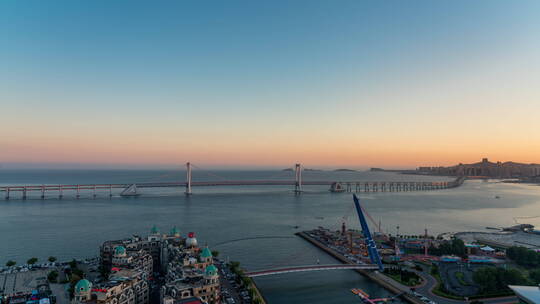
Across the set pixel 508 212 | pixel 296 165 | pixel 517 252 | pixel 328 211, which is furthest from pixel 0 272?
pixel 296 165

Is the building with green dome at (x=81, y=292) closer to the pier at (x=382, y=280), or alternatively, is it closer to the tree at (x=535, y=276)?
the pier at (x=382, y=280)

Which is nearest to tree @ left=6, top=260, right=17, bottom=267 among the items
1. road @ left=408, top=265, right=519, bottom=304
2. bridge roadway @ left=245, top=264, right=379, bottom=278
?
bridge roadway @ left=245, top=264, right=379, bottom=278

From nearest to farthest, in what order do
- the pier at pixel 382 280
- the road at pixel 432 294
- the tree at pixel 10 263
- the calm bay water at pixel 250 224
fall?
the road at pixel 432 294
the pier at pixel 382 280
the calm bay water at pixel 250 224
the tree at pixel 10 263

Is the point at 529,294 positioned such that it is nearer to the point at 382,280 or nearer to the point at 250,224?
the point at 382,280

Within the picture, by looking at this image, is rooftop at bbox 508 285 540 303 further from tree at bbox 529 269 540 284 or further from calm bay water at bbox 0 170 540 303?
calm bay water at bbox 0 170 540 303

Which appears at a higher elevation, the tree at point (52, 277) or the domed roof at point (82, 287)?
the domed roof at point (82, 287)

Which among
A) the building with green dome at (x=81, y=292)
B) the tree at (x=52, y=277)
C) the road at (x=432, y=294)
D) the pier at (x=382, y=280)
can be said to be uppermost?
the building with green dome at (x=81, y=292)

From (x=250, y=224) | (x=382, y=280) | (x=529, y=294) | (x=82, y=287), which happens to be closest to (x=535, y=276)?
(x=529, y=294)

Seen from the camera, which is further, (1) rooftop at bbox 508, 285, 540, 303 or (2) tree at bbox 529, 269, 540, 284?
(2) tree at bbox 529, 269, 540, 284

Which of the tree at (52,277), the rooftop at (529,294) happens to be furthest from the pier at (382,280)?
the tree at (52,277)

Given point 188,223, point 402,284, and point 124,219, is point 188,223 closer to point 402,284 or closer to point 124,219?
point 124,219

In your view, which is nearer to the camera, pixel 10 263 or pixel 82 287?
pixel 82 287

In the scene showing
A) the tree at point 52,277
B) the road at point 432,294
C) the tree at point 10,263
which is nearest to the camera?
the road at point 432,294
